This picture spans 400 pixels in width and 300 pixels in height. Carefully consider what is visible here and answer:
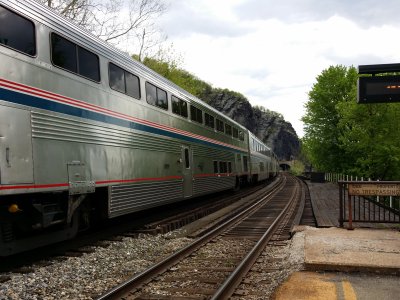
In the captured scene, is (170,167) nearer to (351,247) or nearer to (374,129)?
(351,247)

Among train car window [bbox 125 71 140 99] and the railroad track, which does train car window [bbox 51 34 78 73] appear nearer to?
train car window [bbox 125 71 140 99]

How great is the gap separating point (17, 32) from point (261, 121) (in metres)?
128

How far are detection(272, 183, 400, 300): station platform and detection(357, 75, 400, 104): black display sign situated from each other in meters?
2.95

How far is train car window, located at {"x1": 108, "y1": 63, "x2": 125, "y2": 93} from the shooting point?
8.56 m

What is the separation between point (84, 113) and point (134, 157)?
2.11m

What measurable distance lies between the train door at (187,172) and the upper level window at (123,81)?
329 centimetres

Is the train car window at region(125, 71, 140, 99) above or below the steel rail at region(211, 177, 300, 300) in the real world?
above

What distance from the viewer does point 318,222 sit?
1058 cm

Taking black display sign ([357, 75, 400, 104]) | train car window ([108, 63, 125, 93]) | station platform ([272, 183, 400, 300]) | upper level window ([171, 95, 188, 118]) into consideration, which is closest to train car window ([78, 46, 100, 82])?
train car window ([108, 63, 125, 93])

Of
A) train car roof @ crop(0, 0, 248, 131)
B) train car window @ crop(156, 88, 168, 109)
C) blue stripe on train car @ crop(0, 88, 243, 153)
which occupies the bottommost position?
blue stripe on train car @ crop(0, 88, 243, 153)

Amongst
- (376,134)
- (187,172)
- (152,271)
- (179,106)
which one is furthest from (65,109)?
(376,134)

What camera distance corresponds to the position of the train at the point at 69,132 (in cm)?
582

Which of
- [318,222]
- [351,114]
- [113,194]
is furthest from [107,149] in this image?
[351,114]

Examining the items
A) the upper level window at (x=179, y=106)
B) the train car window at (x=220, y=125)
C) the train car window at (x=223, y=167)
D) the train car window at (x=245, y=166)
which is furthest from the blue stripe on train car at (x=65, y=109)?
the train car window at (x=245, y=166)
